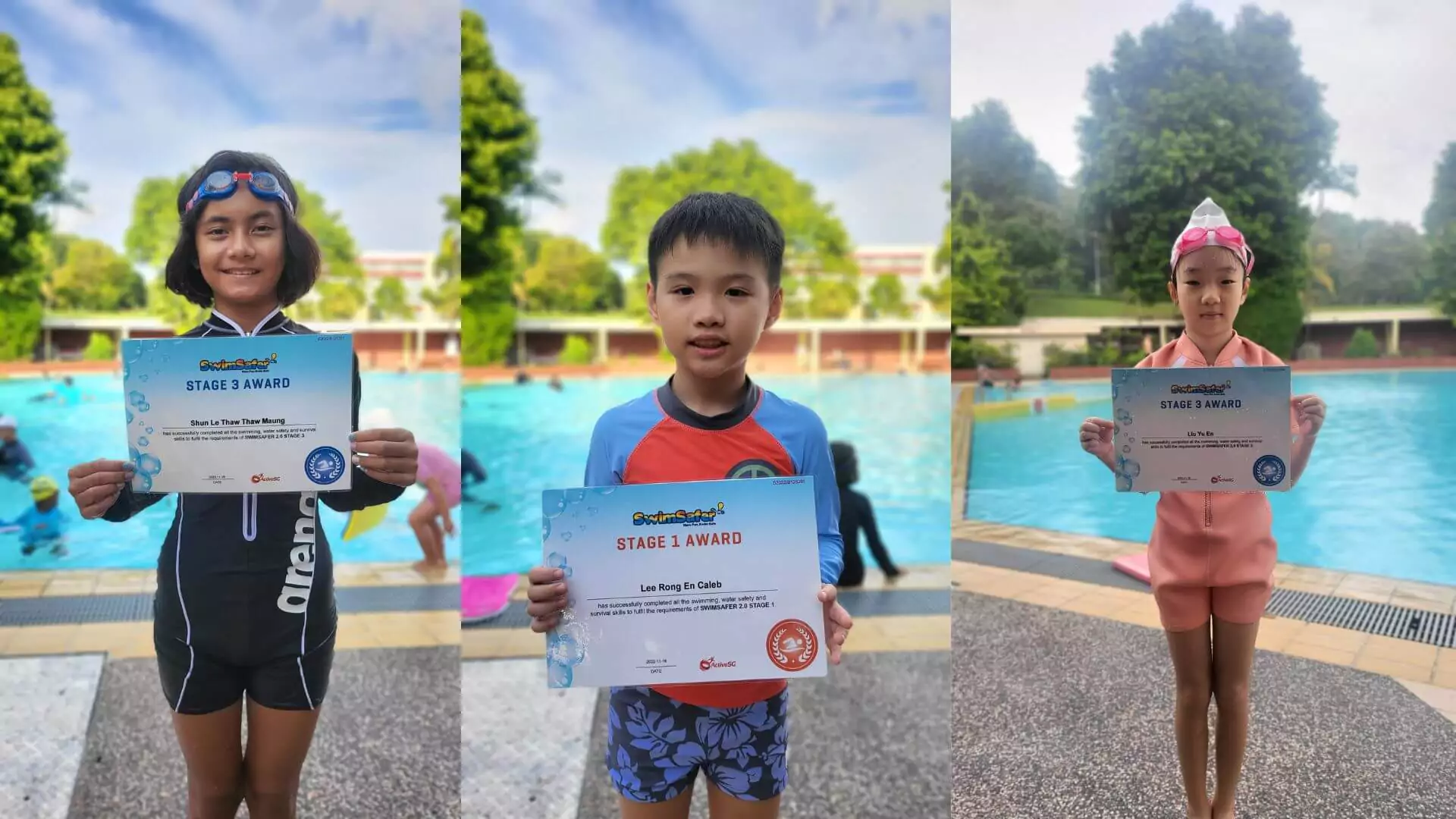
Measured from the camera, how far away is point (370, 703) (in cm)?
323

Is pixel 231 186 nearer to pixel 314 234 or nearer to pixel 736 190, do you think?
pixel 314 234

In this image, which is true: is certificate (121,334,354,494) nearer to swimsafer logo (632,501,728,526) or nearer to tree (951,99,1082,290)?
swimsafer logo (632,501,728,526)

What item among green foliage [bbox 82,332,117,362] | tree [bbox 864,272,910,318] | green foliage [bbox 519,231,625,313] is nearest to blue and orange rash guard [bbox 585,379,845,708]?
green foliage [bbox 82,332,117,362]

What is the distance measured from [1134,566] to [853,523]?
2548 millimetres

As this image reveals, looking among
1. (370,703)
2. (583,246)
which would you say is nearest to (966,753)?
(370,703)

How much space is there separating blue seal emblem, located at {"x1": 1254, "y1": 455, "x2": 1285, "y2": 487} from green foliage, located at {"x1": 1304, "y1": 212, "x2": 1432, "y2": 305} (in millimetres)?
1186

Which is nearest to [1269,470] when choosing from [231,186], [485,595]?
[231,186]

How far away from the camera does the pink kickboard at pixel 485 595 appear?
478 cm

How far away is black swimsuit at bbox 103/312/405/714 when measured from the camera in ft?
5.70

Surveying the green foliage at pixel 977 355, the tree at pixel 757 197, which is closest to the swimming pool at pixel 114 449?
the green foliage at pixel 977 355

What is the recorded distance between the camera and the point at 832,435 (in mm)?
14469

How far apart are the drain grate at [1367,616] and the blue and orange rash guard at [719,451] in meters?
1.81

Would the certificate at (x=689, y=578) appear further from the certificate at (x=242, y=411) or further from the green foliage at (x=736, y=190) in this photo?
the green foliage at (x=736, y=190)

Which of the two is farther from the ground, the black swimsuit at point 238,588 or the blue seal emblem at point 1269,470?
the blue seal emblem at point 1269,470
